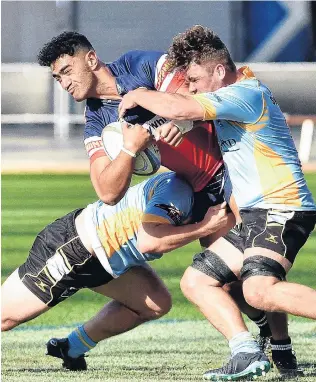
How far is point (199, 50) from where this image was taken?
274 inches

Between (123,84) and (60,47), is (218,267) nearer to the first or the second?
(123,84)

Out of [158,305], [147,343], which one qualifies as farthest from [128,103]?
[147,343]

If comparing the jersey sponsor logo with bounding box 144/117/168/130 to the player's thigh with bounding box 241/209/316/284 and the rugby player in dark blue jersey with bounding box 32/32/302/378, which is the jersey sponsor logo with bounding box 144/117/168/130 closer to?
the rugby player in dark blue jersey with bounding box 32/32/302/378

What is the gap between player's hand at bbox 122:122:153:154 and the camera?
6.86m

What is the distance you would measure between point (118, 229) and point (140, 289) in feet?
1.56

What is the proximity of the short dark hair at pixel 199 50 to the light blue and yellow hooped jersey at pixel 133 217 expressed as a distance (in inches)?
30.0

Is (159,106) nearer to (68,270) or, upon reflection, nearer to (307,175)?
(68,270)

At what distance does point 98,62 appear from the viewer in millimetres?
7656

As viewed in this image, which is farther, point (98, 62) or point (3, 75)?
point (3, 75)

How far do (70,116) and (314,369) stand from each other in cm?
2601

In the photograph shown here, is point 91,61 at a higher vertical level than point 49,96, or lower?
higher

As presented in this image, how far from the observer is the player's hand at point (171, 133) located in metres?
6.80

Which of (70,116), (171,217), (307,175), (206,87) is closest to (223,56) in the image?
(206,87)

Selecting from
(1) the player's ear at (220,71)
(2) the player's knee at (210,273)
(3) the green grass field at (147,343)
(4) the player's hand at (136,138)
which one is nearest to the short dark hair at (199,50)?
(1) the player's ear at (220,71)
